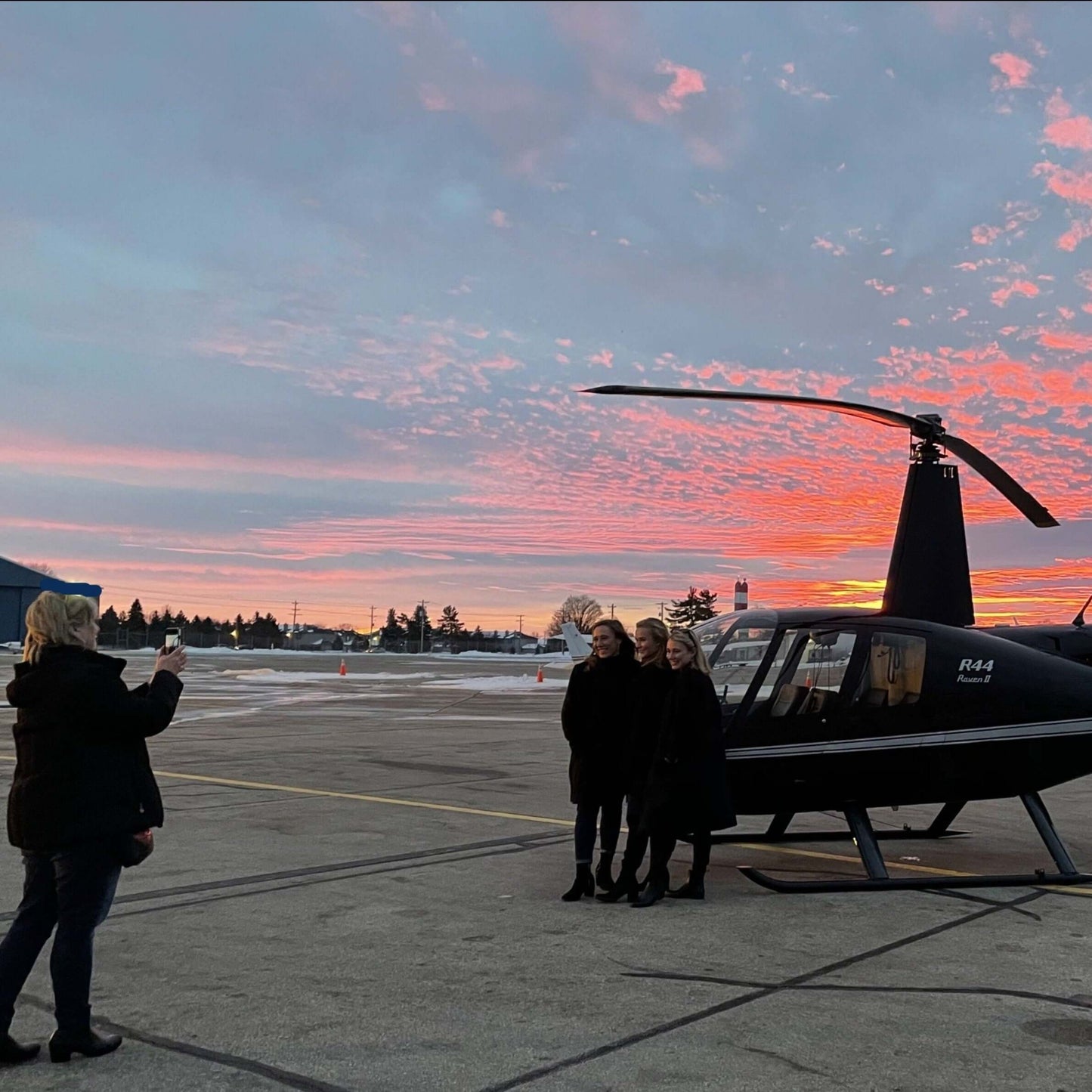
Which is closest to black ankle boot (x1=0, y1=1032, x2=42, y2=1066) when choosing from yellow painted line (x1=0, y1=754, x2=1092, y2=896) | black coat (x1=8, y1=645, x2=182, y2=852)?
black coat (x1=8, y1=645, x2=182, y2=852)

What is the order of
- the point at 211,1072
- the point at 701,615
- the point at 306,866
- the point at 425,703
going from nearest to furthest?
the point at 211,1072 → the point at 306,866 → the point at 425,703 → the point at 701,615

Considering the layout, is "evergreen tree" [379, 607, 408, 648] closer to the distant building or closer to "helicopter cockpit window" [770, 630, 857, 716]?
the distant building

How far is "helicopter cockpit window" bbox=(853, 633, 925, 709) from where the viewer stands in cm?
783

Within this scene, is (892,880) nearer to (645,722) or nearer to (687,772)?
(687,772)

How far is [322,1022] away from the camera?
4469 millimetres

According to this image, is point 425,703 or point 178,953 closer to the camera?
point 178,953

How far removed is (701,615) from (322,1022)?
9400cm

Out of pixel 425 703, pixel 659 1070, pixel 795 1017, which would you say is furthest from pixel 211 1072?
pixel 425 703

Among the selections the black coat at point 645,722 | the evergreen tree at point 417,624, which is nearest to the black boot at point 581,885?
the black coat at point 645,722

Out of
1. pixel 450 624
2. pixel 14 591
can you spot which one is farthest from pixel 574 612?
pixel 14 591

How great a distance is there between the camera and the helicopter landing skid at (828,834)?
898 cm

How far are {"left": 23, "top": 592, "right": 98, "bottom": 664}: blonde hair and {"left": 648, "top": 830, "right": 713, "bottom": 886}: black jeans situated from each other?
12.8 ft

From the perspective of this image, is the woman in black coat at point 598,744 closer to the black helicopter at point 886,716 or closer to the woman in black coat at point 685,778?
the woman in black coat at point 685,778

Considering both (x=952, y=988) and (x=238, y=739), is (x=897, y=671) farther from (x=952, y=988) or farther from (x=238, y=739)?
(x=238, y=739)
